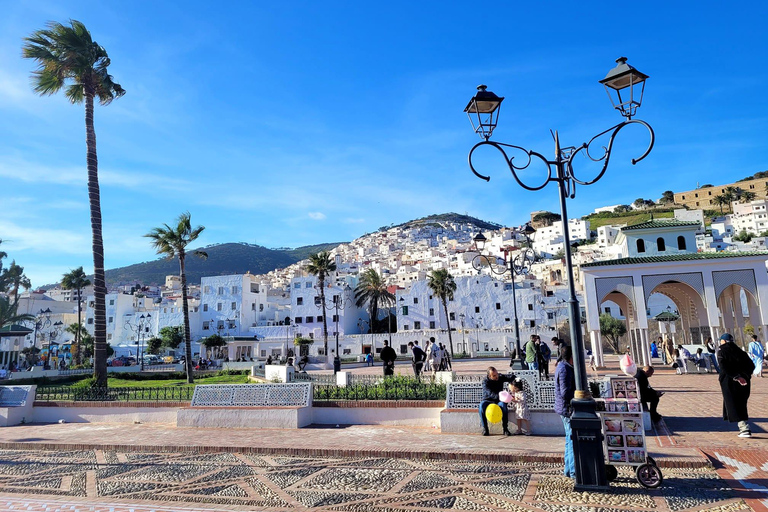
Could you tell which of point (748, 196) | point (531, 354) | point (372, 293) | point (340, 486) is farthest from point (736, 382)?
point (748, 196)

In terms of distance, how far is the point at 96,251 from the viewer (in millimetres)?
19250

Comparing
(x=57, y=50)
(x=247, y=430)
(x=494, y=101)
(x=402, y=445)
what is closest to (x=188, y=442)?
(x=247, y=430)

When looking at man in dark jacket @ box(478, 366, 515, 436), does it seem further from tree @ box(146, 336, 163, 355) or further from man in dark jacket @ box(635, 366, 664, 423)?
tree @ box(146, 336, 163, 355)

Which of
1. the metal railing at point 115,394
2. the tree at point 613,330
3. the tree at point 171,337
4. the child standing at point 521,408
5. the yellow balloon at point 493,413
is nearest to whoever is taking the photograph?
the yellow balloon at point 493,413

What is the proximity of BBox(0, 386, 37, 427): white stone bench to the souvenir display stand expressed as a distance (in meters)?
14.1

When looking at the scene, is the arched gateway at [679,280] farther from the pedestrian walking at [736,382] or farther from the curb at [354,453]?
the curb at [354,453]

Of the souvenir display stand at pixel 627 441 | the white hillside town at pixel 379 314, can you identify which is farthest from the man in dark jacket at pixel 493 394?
the white hillside town at pixel 379 314

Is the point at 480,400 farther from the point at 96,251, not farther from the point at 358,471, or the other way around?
the point at 96,251

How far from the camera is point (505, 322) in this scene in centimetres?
5269

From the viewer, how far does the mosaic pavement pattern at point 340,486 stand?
586 cm

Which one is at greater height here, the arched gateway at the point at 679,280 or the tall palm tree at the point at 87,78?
the tall palm tree at the point at 87,78

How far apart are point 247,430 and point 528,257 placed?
445 inches

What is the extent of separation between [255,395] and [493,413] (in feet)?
18.4

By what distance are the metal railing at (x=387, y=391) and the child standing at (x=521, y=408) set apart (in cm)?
203
